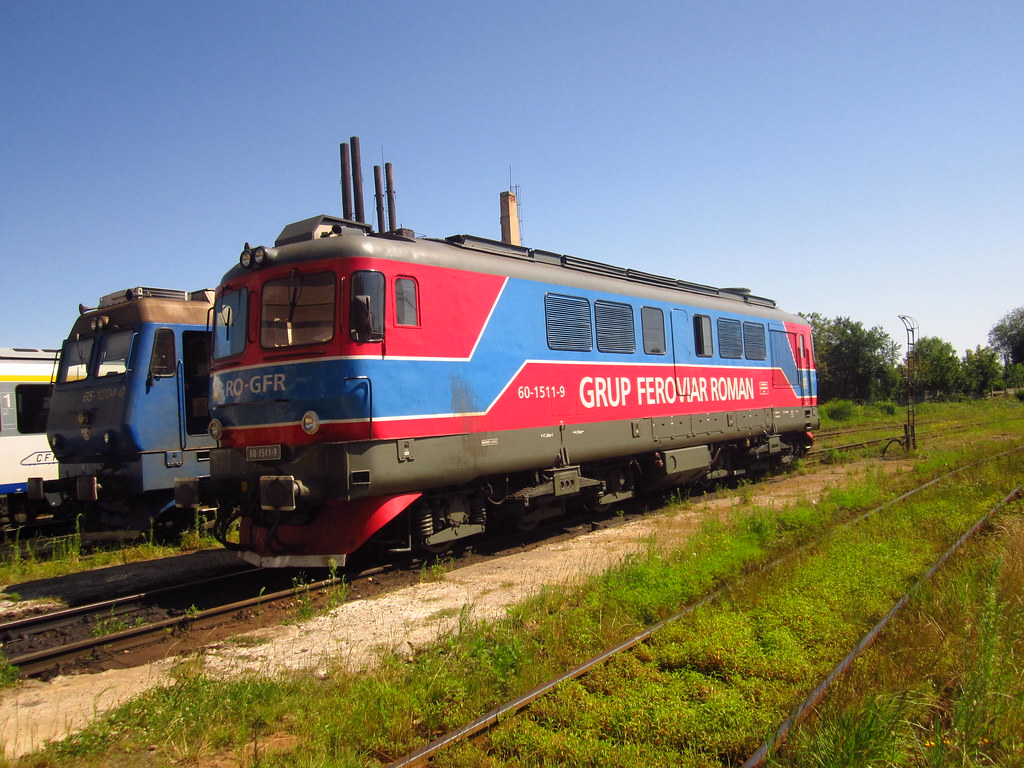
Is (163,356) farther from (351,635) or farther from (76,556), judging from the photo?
(351,635)

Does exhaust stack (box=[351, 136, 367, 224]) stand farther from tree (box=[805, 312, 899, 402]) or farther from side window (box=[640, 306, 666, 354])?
tree (box=[805, 312, 899, 402])

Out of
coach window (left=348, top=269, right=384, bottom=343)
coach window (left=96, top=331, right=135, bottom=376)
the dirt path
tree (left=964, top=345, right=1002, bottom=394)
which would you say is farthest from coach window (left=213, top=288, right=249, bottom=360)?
tree (left=964, top=345, right=1002, bottom=394)

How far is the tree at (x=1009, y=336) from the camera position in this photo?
104m

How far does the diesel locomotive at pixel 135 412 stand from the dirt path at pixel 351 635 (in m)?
4.92

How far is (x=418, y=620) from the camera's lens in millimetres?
6473

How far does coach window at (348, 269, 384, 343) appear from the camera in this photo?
23.3 ft

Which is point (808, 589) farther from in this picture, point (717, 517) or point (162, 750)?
point (162, 750)

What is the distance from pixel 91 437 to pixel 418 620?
688 centimetres

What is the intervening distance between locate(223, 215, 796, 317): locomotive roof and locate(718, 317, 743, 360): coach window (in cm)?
175

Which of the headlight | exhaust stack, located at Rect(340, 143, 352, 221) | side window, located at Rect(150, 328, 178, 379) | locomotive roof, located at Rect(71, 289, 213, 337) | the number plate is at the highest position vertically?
exhaust stack, located at Rect(340, 143, 352, 221)

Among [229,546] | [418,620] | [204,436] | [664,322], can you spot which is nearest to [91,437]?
[204,436]

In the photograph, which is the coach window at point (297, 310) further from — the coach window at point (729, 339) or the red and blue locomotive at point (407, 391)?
the coach window at point (729, 339)

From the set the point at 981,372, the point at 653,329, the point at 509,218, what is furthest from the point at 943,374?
the point at 653,329

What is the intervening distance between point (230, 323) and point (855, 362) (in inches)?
2411
